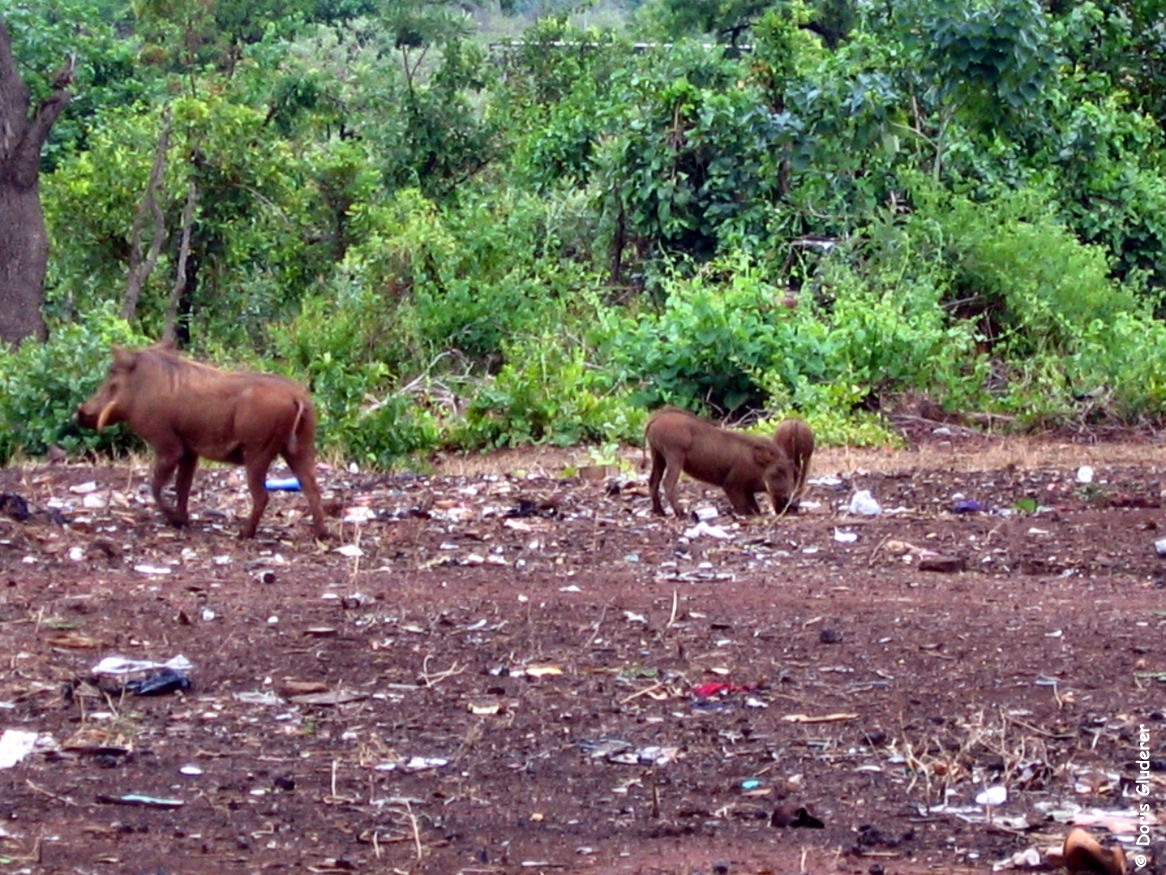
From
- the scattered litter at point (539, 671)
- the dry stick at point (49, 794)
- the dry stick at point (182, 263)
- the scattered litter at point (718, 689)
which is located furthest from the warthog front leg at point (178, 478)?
the dry stick at point (182, 263)

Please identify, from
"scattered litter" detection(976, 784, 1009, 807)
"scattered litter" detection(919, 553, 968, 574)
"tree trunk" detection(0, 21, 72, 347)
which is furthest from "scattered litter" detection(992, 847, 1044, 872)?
"tree trunk" detection(0, 21, 72, 347)

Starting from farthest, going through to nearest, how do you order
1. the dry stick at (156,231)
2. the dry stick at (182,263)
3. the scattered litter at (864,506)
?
1. the dry stick at (182,263)
2. the dry stick at (156,231)
3. the scattered litter at (864,506)

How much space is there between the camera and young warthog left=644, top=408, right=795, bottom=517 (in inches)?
363

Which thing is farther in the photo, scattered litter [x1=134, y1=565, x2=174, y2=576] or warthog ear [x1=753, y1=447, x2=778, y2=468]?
warthog ear [x1=753, y1=447, x2=778, y2=468]

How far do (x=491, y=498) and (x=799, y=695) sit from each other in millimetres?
4182

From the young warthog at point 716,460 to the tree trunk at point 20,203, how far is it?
26.0 feet

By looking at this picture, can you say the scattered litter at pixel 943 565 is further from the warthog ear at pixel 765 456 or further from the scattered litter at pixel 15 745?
the scattered litter at pixel 15 745

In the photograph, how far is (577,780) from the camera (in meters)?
4.60

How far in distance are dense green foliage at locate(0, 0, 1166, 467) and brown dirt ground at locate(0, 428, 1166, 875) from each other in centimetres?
434

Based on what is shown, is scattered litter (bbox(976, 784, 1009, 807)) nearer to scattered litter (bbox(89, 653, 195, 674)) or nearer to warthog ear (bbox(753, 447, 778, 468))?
scattered litter (bbox(89, 653, 195, 674))

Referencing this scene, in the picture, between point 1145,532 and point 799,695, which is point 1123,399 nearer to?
point 1145,532

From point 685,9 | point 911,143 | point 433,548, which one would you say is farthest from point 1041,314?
point 685,9

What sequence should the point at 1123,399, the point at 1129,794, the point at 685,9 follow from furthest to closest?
the point at 685,9 < the point at 1123,399 < the point at 1129,794

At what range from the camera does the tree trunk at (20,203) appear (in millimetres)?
15266
